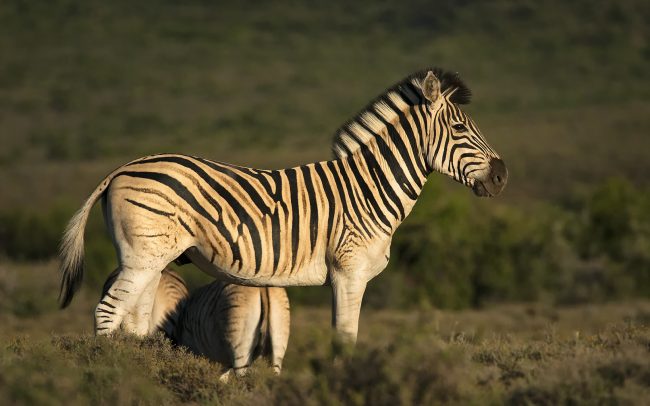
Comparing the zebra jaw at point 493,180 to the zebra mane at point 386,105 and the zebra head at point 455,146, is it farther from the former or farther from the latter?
the zebra mane at point 386,105

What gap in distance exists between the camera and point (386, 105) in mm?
9234

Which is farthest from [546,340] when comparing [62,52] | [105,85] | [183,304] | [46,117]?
[62,52]

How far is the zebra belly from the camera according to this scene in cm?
869

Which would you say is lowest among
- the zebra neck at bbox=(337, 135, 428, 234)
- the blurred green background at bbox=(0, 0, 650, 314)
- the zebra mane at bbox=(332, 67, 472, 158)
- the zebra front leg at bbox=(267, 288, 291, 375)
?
the zebra front leg at bbox=(267, 288, 291, 375)

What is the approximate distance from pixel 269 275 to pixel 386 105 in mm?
1825

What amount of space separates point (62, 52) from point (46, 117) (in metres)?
21.8

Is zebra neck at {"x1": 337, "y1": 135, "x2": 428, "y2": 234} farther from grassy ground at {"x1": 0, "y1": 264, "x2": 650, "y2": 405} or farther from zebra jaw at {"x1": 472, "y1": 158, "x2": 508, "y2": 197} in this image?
grassy ground at {"x1": 0, "y1": 264, "x2": 650, "y2": 405}

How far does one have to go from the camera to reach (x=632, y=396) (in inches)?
267

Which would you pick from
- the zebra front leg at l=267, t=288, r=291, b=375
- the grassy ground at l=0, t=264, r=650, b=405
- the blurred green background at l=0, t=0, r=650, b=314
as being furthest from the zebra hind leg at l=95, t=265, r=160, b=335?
the blurred green background at l=0, t=0, r=650, b=314

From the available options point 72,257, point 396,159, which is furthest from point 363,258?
point 72,257

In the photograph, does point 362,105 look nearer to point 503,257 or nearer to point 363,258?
point 503,257

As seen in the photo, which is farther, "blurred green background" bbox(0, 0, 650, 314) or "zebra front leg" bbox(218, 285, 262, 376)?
"blurred green background" bbox(0, 0, 650, 314)

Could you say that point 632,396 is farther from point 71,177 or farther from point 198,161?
point 71,177

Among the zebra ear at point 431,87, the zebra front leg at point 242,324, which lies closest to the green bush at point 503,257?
the zebra front leg at point 242,324
